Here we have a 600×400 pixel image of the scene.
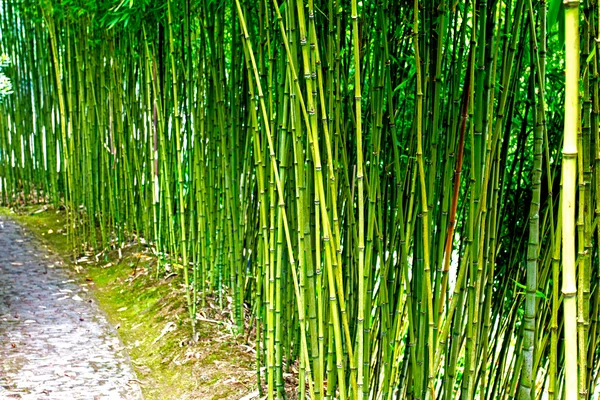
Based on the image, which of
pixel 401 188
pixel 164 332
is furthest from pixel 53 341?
pixel 401 188

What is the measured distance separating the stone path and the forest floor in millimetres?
67

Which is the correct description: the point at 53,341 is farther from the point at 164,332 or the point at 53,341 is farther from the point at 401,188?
the point at 401,188

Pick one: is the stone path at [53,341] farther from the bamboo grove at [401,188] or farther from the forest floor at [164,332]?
the bamboo grove at [401,188]

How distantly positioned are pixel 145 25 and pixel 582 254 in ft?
7.79

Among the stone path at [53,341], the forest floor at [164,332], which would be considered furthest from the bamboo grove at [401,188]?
the stone path at [53,341]

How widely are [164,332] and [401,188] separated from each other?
146 centimetres

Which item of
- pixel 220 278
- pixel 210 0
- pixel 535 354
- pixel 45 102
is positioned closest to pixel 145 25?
pixel 210 0

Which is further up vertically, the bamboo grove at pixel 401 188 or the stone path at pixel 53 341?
the bamboo grove at pixel 401 188

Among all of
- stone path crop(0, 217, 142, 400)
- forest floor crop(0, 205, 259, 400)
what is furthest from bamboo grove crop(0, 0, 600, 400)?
stone path crop(0, 217, 142, 400)

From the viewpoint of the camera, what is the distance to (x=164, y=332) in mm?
2586

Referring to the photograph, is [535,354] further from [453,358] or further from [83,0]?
[83,0]

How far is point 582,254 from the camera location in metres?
1.14

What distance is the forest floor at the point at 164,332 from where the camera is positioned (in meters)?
2.21

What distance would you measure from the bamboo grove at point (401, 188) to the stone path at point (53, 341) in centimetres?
40
